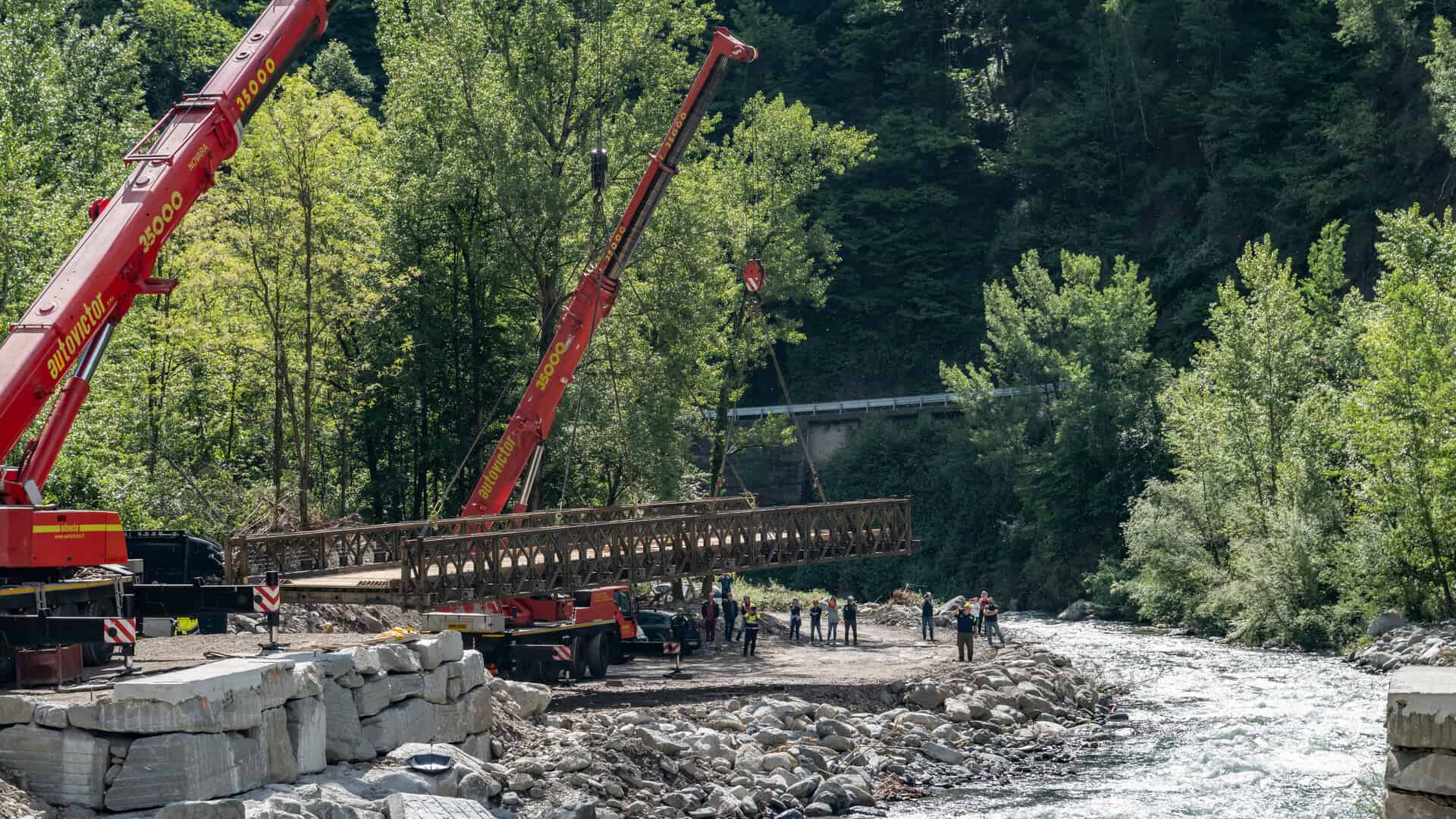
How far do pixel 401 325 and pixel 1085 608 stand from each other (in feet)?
85.9

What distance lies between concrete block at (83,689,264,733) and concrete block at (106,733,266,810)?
0.10 m

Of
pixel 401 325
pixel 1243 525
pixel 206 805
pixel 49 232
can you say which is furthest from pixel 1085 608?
pixel 206 805

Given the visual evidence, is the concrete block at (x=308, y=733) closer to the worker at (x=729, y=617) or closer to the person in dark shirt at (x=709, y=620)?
the person in dark shirt at (x=709, y=620)

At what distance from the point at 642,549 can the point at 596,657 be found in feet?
8.33

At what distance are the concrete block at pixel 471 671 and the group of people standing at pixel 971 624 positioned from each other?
46.2 feet

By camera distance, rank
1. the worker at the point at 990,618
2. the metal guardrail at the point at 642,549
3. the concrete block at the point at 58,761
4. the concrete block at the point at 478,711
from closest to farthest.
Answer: the concrete block at the point at 58,761, the concrete block at the point at 478,711, the metal guardrail at the point at 642,549, the worker at the point at 990,618

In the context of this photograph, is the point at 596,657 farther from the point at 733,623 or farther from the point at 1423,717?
the point at 1423,717

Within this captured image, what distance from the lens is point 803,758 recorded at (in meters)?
21.7

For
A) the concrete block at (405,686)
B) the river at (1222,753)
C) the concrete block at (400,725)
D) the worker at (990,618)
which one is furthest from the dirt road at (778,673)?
the concrete block at (405,686)

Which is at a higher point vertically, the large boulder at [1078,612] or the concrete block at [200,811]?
the concrete block at [200,811]

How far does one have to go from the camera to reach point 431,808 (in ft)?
49.5

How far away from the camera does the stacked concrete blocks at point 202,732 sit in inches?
541

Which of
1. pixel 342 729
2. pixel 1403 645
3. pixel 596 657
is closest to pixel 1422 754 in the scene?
pixel 342 729

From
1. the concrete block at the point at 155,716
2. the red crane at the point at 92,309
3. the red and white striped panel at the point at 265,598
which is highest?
the red crane at the point at 92,309
